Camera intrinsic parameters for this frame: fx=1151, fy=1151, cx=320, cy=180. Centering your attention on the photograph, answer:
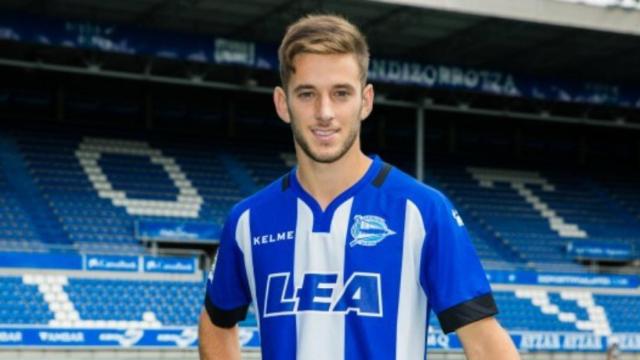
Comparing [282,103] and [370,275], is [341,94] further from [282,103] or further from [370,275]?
[370,275]

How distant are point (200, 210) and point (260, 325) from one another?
26.3 meters

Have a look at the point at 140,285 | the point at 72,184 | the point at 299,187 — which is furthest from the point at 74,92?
the point at 299,187

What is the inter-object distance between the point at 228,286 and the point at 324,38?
0.84 meters

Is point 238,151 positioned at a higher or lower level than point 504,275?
higher

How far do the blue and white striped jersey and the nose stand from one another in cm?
27

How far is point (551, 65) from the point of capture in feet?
105

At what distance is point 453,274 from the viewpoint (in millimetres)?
2879

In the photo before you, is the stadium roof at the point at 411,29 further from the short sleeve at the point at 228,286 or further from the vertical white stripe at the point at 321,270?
the vertical white stripe at the point at 321,270

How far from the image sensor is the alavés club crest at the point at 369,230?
2.97 metres

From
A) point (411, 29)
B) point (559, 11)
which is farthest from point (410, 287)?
point (411, 29)

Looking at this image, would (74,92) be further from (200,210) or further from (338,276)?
(338,276)

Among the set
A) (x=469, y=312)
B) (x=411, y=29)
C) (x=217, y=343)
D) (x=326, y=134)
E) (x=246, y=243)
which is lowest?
(x=217, y=343)

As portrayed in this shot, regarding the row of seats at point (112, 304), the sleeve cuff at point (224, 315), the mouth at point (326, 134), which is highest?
the mouth at point (326, 134)

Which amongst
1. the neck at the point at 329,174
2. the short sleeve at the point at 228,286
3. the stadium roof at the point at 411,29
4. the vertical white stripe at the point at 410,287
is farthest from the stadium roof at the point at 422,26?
the vertical white stripe at the point at 410,287
